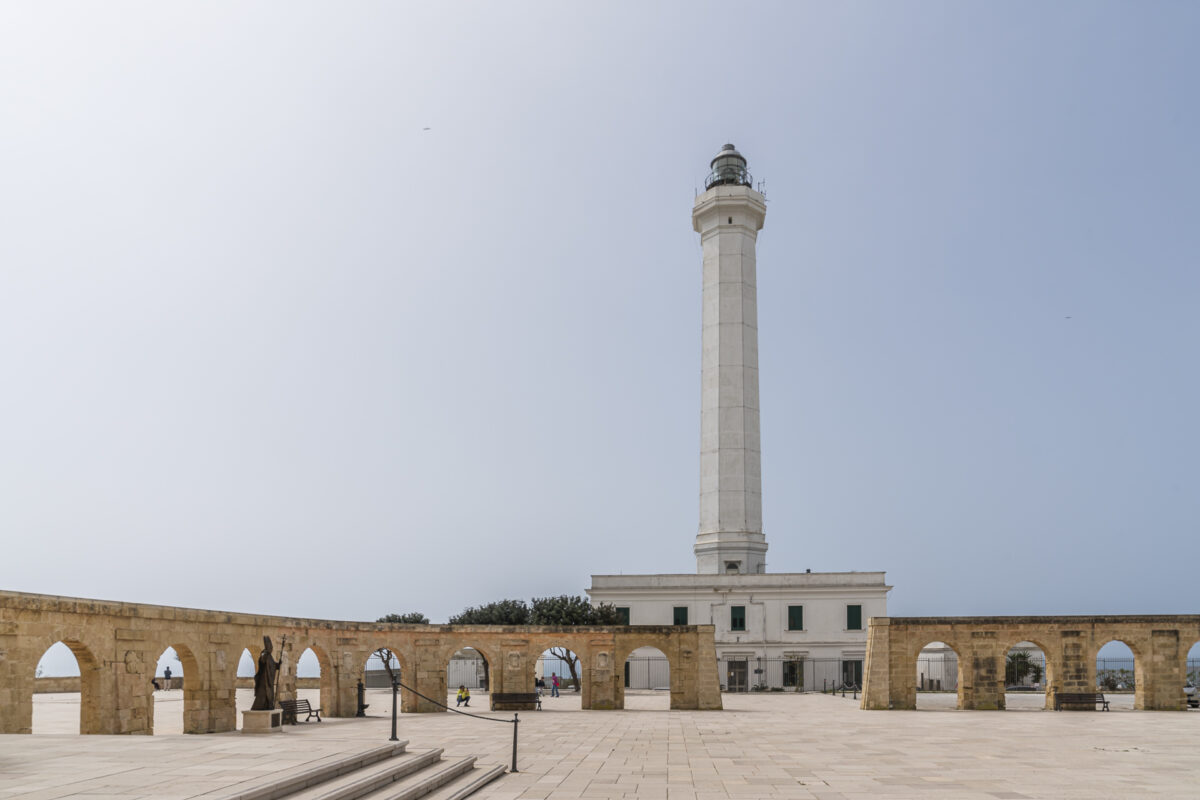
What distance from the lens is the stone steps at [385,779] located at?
33.7 ft

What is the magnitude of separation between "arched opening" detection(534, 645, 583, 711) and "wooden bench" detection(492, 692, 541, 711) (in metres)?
1.01

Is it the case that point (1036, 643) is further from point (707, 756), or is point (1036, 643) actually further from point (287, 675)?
point (287, 675)

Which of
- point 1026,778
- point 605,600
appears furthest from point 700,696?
point 605,600

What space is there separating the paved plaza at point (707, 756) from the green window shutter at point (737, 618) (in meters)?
20.6

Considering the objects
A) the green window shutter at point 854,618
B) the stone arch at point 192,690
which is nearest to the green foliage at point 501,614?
the green window shutter at point 854,618

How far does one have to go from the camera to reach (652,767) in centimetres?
1485

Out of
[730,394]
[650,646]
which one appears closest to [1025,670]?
[730,394]

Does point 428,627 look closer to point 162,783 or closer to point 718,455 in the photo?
point 162,783

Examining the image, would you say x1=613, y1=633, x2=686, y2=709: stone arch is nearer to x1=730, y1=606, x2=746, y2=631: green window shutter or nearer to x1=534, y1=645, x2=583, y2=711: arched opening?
x1=534, y1=645, x2=583, y2=711: arched opening

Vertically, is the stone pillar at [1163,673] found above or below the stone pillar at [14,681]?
below

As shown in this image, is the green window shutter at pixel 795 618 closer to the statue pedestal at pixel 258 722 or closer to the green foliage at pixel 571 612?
the green foliage at pixel 571 612

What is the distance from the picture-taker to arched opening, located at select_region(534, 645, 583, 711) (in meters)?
31.2

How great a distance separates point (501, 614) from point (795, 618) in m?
14.7

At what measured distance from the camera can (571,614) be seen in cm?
4634
